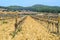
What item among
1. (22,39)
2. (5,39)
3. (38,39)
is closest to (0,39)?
(5,39)

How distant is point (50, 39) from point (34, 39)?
118 centimetres

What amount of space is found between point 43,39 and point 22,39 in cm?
129

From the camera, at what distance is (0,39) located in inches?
597

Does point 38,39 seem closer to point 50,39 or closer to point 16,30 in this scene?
point 50,39

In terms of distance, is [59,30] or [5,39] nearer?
[5,39]

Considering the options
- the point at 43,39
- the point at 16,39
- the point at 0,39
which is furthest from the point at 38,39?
the point at 0,39

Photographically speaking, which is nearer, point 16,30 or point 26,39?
point 26,39

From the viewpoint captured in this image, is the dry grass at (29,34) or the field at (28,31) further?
the field at (28,31)

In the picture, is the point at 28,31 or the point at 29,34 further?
the point at 28,31

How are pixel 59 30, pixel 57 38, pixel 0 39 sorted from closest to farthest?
pixel 0 39 < pixel 57 38 < pixel 59 30

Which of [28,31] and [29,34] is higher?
[29,34]

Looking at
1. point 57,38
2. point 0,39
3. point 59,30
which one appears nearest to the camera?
point 0,39

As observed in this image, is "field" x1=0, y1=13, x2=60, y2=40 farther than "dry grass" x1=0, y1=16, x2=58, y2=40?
Yes

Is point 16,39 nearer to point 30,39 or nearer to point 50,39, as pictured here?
point 30,39
